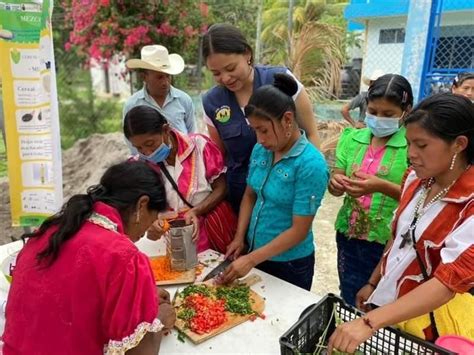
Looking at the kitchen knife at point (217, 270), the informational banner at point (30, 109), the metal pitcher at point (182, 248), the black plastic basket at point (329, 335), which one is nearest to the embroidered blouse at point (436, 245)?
the black plastic basket at point (329, 335)

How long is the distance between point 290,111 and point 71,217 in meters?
1.12

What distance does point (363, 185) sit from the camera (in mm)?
1978

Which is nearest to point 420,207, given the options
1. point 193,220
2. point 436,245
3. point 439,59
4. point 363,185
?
point 436,245

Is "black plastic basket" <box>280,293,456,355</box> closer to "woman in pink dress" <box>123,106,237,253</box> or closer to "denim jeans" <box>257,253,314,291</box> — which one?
"denim jeans" <box>257,253,314,291</box>

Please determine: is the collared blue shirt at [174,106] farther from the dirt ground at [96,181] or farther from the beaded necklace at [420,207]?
the beaded necklace at [420,207]

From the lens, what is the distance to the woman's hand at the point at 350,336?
50.4 inches

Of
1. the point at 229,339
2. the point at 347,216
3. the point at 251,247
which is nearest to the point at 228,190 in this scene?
the point at 251,247

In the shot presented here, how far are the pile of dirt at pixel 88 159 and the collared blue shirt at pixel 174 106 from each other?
11.8 feet

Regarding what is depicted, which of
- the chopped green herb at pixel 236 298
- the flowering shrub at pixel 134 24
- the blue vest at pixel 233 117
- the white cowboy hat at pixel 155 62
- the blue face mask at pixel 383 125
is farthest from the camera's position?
the flowering shrub at pixel 134 24

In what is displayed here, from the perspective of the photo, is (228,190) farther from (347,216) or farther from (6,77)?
(6,77)

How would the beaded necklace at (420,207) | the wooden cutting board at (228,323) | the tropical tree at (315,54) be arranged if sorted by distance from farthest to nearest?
the tropical tree at (315,54)
the wooden cutting board at (228,323)
the beaded necklace at (420,207)

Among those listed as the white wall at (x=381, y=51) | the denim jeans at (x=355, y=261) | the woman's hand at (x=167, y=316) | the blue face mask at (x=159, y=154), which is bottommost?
the denim jeans at (x=355, y=261)

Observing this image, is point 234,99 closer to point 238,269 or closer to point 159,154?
point 159,154

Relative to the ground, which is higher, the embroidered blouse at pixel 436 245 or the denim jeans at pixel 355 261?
→ the embroidered blouse at pixel 436 245
